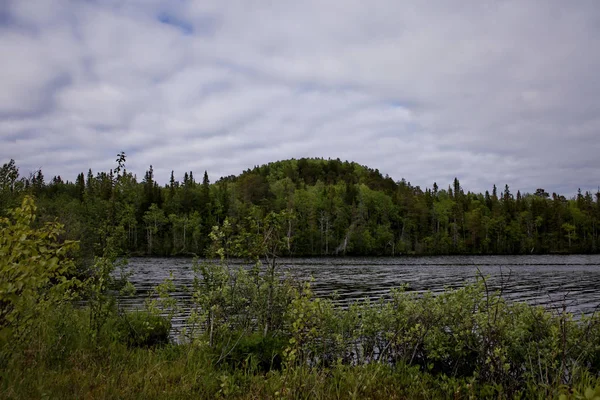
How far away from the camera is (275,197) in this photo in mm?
154500

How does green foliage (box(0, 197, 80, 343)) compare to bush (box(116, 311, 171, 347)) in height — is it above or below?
above

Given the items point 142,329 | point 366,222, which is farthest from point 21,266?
point 366,222

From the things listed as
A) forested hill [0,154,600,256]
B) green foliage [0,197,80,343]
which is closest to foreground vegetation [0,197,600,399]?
green foliage [0,197,80,343]

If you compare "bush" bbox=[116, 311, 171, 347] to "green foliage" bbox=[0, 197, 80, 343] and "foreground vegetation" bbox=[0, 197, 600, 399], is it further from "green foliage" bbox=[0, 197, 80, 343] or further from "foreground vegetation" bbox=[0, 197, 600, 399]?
"green foliage" bbox=[0, 197, 80, 343]

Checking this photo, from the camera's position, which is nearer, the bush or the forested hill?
the bush

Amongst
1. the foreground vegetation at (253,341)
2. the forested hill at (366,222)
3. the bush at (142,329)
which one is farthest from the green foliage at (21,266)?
the forested hill at (366,222)

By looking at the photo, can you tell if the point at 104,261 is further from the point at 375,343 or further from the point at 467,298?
the point at 467,298

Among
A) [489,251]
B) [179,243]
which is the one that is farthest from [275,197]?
[489,251]

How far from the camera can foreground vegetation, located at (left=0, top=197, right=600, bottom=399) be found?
5.45 meters

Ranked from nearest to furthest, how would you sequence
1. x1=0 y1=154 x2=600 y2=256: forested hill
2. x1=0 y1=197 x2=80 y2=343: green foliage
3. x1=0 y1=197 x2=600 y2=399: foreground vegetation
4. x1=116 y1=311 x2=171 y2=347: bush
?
x1=0 y1=197 x2=80 y2=343: green foliage < x1=0 y1=197 x2=600 y2=399: foreground vegetation < x1=116 y1=311 x2=171 y2=347: bush < x1=0 y1=154 x2=600 y2=256: forested hill

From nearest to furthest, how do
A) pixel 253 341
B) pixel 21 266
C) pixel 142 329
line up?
pixel 21 266, pixel 253 341, pixel 142 329

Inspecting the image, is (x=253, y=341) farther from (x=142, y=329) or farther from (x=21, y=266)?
(x=21, y=266)

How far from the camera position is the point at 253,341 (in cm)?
873

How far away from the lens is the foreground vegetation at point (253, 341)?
215 inches
